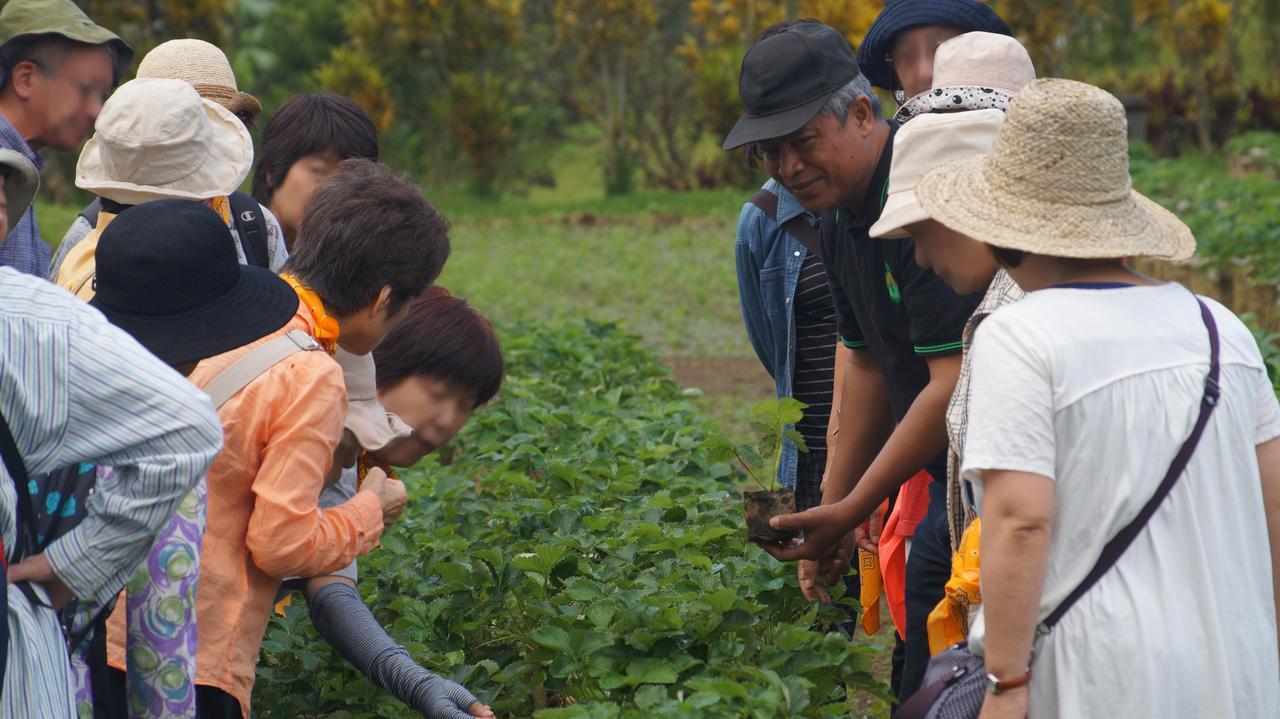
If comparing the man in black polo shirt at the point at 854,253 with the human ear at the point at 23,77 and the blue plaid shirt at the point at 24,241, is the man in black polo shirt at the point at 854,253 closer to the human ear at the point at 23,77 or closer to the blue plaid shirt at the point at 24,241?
the blue plaid shirt at the point at 24,241

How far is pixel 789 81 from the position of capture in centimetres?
315

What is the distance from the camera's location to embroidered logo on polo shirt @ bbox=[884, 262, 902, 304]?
308cm

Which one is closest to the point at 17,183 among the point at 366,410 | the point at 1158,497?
the point at 366,410

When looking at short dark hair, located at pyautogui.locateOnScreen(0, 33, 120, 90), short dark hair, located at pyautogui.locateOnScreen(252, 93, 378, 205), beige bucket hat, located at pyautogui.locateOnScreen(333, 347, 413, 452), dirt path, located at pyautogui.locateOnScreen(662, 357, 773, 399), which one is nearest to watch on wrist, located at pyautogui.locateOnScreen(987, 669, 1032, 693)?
beige bucket hat, located at pyautogui.locateOnScreen(333, 347, 413, 452)

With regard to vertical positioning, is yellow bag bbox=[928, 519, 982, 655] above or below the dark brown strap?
above

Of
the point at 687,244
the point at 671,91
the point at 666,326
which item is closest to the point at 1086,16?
the point at 671,91

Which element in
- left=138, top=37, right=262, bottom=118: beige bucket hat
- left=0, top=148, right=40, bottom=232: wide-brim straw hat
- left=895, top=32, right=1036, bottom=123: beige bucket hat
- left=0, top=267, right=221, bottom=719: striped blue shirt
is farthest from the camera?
left=138, top=37, right=262, bottom=118: beige bucket hat

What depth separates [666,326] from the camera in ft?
42.3

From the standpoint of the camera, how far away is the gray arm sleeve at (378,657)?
9.04ft

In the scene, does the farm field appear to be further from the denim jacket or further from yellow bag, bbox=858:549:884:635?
the denim jacket

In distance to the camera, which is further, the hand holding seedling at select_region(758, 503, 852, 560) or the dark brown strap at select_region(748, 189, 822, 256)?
the dark brown strap at select_region(748, 189, 822, 256)

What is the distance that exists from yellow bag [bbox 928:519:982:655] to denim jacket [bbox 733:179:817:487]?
1.58 meters

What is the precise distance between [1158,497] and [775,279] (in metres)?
2.16

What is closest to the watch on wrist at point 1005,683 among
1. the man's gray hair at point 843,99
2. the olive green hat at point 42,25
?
the man's gray hair at point 843,99
